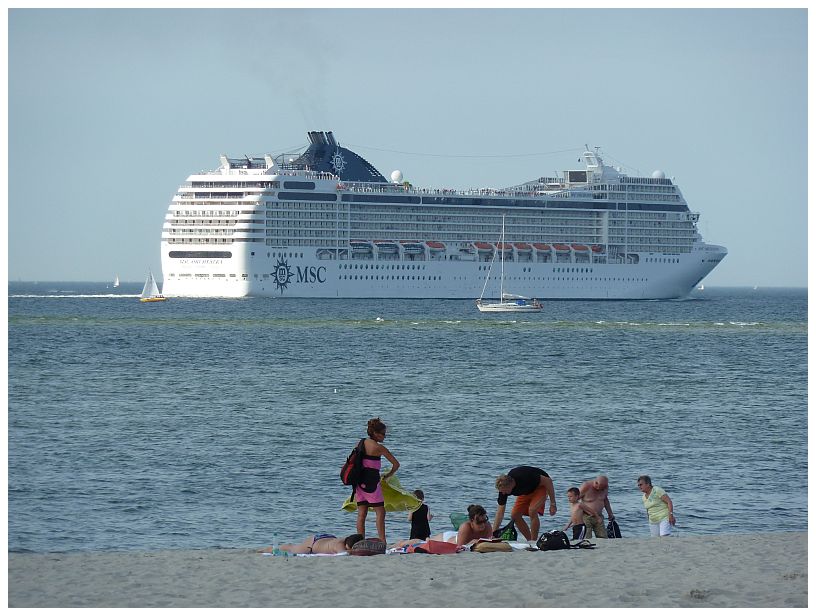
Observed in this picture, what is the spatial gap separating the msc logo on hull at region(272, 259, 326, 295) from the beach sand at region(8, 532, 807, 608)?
88659 millimetres

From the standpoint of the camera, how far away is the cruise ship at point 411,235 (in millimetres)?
102188

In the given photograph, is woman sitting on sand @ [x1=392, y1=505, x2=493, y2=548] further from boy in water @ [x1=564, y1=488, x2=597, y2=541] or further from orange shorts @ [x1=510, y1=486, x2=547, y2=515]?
boy in water @ [x1=564, y1=488, x2=597, y2=541]

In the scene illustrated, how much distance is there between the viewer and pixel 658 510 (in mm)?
14531

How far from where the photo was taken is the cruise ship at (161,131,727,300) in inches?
4023

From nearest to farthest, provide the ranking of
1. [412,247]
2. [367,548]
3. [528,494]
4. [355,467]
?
[367,548] → [355,467] → [528,494] → [412,247]

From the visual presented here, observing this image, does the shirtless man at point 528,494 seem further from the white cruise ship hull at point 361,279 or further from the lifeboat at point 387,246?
the lifeboat at point 387,246

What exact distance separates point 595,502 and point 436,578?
339 cm

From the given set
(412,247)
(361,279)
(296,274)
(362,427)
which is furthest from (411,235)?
(362,427)

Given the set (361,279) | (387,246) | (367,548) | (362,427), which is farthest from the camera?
(387,246)

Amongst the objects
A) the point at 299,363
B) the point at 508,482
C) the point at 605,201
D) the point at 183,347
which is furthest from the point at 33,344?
the point at 605,201

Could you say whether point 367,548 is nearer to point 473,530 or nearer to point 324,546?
point 324,546

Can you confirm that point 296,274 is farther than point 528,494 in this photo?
Yes

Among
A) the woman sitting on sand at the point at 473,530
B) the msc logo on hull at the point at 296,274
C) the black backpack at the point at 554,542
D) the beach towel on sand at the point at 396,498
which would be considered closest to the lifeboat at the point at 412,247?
the msc logo on hull at the point at 296,274

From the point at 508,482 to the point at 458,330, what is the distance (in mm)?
53584
